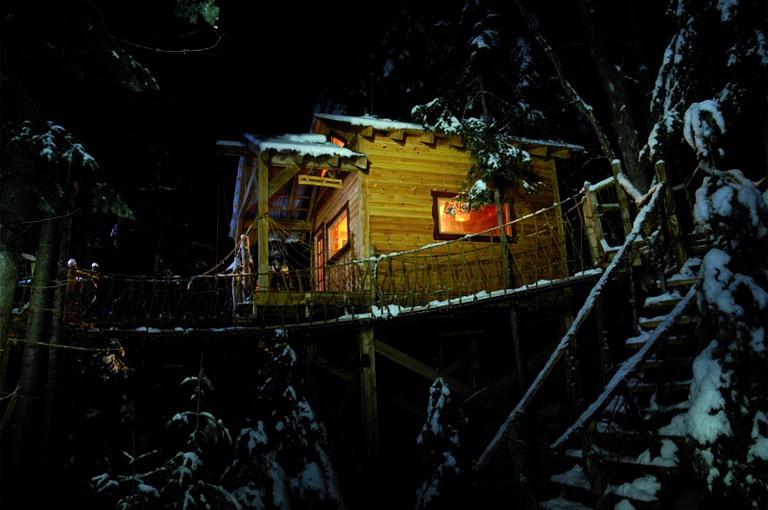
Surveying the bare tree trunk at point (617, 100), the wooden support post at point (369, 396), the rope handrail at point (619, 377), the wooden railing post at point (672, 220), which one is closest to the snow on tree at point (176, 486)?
the rope handrail at point (619, 377)

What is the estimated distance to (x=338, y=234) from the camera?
14.6 metres

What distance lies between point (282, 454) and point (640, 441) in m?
4.97

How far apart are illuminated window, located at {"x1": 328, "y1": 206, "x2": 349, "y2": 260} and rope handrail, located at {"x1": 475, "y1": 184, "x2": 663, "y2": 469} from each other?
755 cm

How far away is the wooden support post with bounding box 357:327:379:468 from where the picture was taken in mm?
9383

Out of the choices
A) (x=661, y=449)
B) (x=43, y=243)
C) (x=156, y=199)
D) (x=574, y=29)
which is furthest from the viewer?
(x=156, y=199)

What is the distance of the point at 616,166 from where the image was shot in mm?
7887

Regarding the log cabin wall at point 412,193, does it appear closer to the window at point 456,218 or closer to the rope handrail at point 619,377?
the window at point 456,218

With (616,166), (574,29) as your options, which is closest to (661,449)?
(616,166)

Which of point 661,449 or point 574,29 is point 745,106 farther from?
point 574,29

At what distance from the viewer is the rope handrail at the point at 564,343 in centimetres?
602

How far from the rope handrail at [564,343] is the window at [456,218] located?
17.9 ft

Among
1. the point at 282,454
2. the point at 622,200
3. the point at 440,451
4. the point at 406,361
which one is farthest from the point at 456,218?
the point at 282,454

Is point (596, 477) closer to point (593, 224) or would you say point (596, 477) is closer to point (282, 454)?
point (282, 454)

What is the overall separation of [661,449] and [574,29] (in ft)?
53.8
